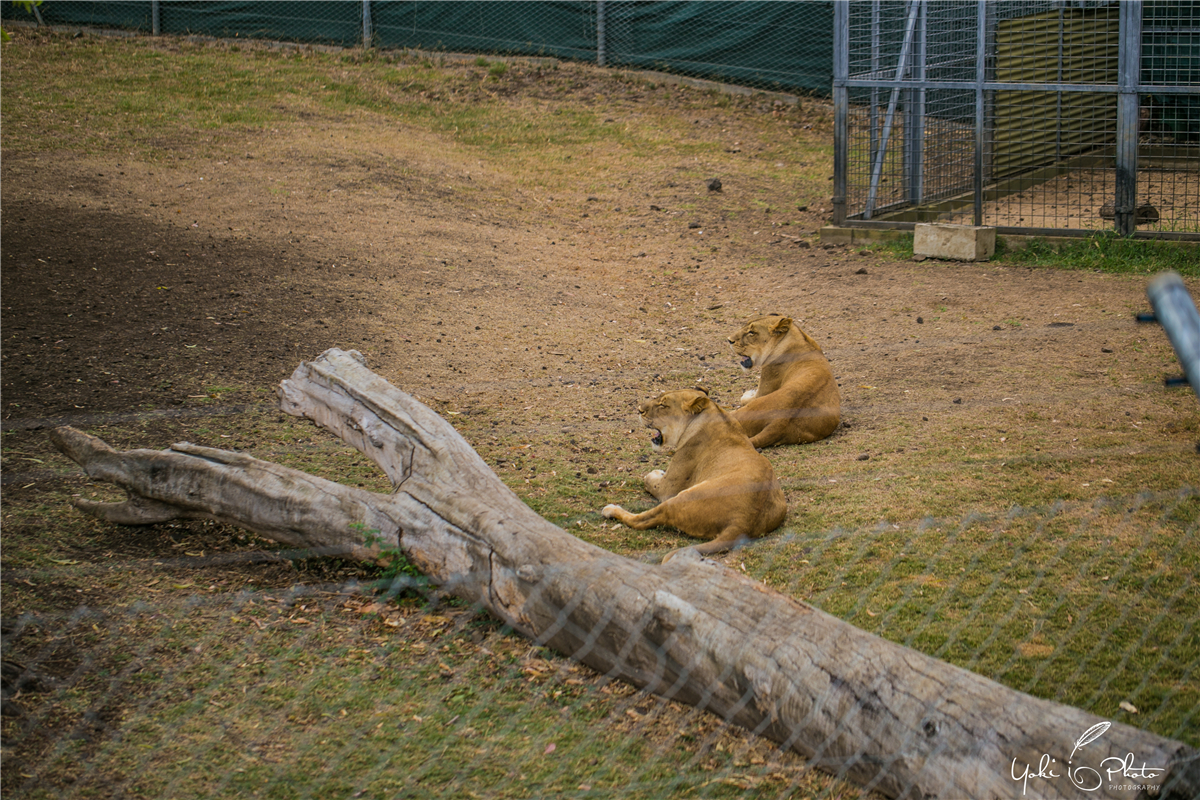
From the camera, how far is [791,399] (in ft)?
18.5

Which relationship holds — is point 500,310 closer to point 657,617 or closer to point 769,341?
point 769,341

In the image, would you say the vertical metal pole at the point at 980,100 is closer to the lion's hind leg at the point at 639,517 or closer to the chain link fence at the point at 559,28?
the lion's hind leg at the point at 639,517

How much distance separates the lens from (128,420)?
17.9ft

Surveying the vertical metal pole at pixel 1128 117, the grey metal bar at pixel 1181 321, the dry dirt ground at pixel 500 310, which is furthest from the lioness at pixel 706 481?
the vertical metal pole at pixel 1128 117

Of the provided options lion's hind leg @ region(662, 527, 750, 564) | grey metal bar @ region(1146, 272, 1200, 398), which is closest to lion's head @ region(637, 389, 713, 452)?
lion's hind leg @ region(662, 527, 750, 564)

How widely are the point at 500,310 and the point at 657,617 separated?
520 cm

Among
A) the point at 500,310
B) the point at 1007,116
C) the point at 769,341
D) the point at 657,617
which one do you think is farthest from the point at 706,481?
the point at 1007,116

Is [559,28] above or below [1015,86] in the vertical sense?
above

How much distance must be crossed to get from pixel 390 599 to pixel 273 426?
2.22 meters

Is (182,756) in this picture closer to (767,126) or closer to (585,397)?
(585,397)

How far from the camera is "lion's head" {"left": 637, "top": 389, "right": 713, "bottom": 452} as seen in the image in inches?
197

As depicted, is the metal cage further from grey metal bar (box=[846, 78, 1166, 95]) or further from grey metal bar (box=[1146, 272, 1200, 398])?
grey metal bar (box=[1146, 272, 1200, 398])

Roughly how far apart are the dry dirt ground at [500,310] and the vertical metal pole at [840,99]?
496 mm

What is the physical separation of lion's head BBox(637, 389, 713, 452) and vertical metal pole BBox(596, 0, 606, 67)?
12.1m
